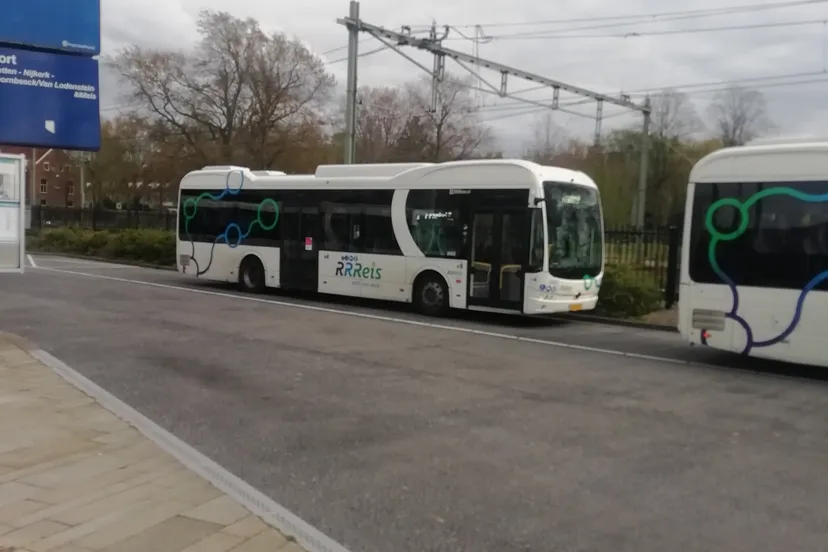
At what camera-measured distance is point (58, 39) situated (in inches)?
430

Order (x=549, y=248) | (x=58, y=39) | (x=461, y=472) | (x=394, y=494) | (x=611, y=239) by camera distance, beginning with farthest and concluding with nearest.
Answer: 1. (x=611, y=239)
2. (x=549, y=248)
3. (x=58, y=39)
4. (x=461, y=472)
5. (x=394, y=494)

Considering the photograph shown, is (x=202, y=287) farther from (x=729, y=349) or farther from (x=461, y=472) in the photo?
(x=461, y=472)

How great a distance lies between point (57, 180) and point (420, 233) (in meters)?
69.6

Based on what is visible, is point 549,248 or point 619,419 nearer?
point 619,419

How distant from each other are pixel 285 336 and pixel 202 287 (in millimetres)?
10326

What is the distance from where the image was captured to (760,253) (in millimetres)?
11016

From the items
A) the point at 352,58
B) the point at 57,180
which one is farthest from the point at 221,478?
the point at 57,180

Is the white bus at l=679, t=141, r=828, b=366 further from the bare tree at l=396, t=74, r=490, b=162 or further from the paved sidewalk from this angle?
the bare tree at l=396, t=74, r=490, b=162

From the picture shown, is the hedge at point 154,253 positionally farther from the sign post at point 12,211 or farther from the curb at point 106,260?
the sign post at point 12,211

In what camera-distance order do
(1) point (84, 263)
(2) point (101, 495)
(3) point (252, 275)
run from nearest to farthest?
(2) point (101, 495), (3) point (252, 275), (1) point (84, 263)

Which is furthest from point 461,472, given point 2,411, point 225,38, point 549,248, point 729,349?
point 225,38

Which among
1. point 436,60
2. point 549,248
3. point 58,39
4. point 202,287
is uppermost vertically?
point 436,60

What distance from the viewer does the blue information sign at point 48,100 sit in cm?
1064

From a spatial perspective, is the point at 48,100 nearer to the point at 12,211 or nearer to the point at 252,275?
the point at 12,211
